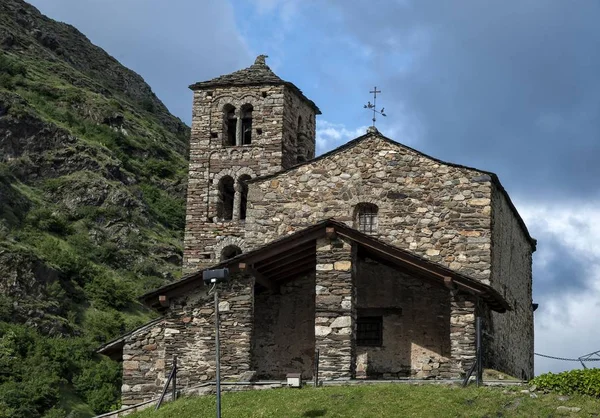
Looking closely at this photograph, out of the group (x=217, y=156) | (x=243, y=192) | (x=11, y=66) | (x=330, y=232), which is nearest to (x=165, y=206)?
(x=11, y=66)

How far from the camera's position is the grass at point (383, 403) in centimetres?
2234

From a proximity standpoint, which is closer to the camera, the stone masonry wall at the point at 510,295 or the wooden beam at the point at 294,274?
the wooden beam at the point at 294,274

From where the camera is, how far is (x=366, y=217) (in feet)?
102

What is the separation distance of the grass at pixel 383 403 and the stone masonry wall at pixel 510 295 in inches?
182

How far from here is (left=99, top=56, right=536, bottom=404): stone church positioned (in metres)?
26.5

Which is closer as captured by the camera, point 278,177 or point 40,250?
point 278,177

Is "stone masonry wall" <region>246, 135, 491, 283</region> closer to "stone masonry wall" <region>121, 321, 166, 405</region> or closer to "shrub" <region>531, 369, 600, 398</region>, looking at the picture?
"stone masonry wall" <region>121, 321, 166, 405</region>

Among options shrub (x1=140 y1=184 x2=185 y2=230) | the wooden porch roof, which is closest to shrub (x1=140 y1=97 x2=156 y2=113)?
shrub (x1=140 y1=184 x2=185 y2=230)

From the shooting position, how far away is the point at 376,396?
23.6 metres

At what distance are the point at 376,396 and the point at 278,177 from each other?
30.9 ft

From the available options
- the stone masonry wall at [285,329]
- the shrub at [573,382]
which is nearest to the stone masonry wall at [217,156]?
the stone masonry wall at [285,329]

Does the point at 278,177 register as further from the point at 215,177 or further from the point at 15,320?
the point at 15,320

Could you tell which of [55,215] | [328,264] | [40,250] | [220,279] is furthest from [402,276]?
[55,215]

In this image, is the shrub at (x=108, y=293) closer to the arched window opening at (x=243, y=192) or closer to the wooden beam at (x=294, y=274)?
the arched window opening at (x=243, y=192)
